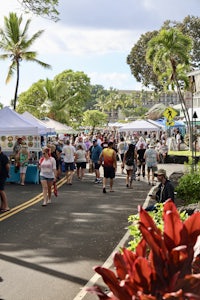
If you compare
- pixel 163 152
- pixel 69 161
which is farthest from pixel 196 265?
pixel 163 152

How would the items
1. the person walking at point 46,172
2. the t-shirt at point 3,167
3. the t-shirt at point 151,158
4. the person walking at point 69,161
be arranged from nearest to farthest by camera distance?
the t-shirt at point 3,167
the person walking at point 46,172
the t-shirt at point 151,158
the person walking at point 69,161

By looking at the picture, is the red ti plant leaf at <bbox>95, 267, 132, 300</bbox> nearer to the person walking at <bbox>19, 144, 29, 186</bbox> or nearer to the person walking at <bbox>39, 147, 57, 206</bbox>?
the person walking at <bbox>39, 147, 57, 206</bbox>

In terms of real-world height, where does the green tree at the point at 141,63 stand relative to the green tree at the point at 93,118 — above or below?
above

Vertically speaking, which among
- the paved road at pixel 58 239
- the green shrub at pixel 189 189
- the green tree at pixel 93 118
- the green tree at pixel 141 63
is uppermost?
the green tree at pixel 141 63

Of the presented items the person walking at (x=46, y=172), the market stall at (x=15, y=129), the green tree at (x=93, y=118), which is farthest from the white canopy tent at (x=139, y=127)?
the green tree at (x=93, y=118)

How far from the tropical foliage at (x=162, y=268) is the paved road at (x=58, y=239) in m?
3.68

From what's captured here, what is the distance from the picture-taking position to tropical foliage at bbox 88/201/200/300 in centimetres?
245

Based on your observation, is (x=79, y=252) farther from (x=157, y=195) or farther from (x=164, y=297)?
(x=164, y=297)

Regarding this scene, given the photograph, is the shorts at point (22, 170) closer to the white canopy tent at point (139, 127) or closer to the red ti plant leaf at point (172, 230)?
the white canopy tent at point (139, 127)

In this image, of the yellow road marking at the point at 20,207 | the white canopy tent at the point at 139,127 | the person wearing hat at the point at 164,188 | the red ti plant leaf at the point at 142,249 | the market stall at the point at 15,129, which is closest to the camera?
the red ti plant leaf at the point at 142,249

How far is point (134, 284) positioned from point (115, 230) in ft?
25.6

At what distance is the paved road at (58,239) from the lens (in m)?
6.71

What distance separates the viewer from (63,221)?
444 inches

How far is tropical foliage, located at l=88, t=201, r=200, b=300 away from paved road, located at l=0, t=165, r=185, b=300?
12.1 feet
